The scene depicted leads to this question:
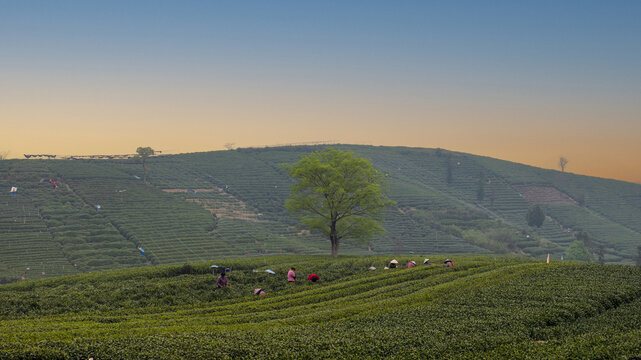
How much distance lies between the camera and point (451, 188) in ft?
605

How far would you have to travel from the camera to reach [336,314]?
26.0 metres

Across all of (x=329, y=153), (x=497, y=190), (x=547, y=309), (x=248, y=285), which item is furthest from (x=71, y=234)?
(x=497, y=190)

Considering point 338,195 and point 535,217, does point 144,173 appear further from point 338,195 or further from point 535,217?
point 535,217

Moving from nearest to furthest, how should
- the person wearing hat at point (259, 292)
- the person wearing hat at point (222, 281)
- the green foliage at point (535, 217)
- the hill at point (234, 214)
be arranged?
the person wearing hat at point (259, 292), the person wearing hat at point (222, 281), the hill at point (234, 214), the green foliage at point (535, 217)

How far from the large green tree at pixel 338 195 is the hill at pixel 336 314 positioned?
16251 millimetres

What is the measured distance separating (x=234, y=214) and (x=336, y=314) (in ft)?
341

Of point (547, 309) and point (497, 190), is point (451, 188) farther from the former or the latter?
point (547, 309)

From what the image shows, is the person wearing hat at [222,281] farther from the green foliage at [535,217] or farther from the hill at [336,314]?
the green foliage at [535,217]

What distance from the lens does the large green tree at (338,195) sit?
6194cm

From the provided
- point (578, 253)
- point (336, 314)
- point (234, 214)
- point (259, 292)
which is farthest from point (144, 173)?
point (336, 314)

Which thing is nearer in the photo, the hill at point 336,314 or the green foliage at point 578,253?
the hill at point 336,314

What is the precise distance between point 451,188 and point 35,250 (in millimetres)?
143660

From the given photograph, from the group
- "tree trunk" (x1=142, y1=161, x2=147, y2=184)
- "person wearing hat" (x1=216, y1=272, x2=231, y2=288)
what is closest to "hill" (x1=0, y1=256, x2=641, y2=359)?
"person wearing hat" (x1=216, y1=272, x2=231, y2=288)

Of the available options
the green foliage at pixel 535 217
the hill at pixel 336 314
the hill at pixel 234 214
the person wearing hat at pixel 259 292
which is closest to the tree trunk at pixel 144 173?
the hill at pixel 234 214
